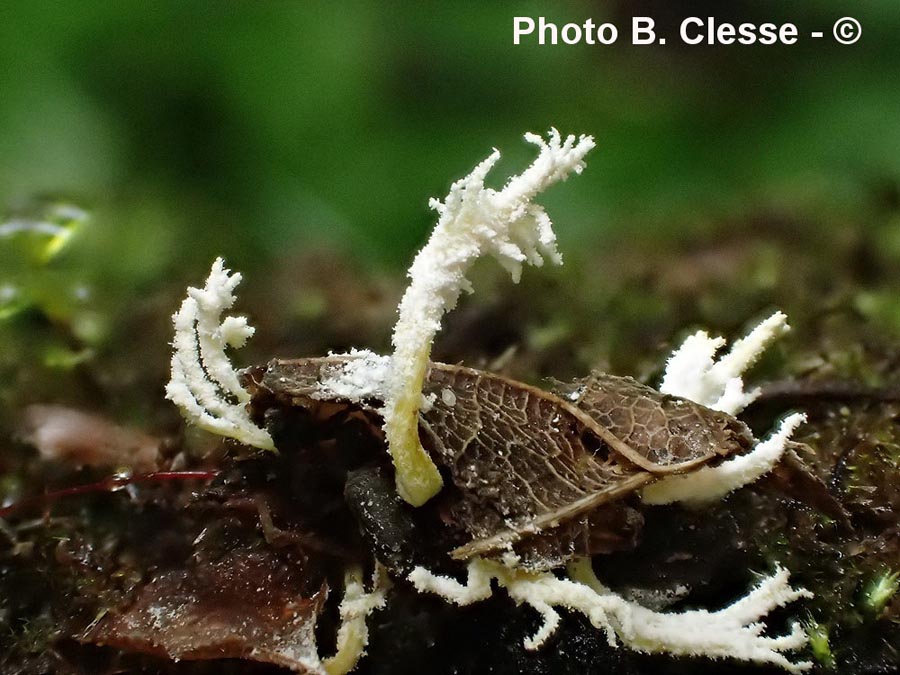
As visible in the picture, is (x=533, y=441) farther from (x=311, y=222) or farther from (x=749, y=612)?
(x=311, y=222)

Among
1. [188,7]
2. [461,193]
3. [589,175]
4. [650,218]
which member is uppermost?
[188,7]

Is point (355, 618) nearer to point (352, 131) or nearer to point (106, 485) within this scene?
Answer: point (106, 485)

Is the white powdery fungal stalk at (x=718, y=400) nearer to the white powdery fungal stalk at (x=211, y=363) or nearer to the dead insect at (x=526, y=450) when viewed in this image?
the dead insect at (x=526, y=450)

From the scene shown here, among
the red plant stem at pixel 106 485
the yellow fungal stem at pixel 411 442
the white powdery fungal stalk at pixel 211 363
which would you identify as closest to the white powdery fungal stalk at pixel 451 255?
the yellow fungal stem at pixel 411 442

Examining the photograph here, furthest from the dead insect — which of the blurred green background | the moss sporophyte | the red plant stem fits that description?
the blurred green background

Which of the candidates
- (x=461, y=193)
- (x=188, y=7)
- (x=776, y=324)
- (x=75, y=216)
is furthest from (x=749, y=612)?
(x=75, y=216)

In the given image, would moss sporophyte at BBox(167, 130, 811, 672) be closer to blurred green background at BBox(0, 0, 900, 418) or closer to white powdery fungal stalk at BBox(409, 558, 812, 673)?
white powdery fungal stalk at BBox(409, 558, 812, 673)
